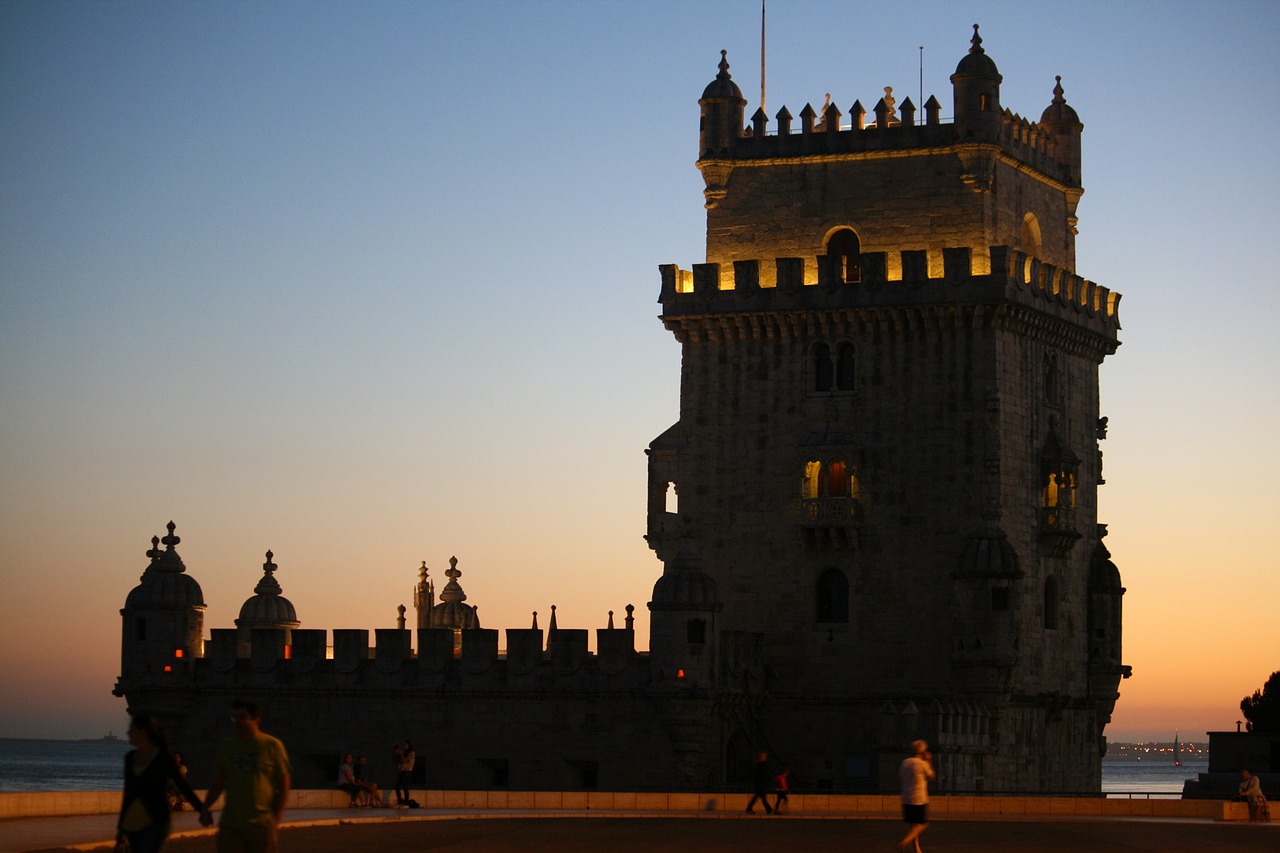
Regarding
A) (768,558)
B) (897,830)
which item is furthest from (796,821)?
(768,558)

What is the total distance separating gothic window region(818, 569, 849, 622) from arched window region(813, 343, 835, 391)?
5344mm

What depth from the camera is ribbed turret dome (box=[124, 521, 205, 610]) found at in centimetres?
6638

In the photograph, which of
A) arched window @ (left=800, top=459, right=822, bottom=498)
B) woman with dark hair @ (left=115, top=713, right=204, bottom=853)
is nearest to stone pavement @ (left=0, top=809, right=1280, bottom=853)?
woman with dark hair @ (left=115, top=713, right=204, bottom=853)

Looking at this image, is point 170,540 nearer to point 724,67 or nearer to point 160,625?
point 160,625

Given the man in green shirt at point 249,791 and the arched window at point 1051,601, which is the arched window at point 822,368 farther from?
the man in green shirt at point 249,791

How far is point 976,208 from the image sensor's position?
66.3 metres

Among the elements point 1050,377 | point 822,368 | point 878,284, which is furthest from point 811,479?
point 1050,377

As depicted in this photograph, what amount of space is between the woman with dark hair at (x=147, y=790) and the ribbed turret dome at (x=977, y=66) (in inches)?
1772

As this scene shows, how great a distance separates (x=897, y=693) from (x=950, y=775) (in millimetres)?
4156

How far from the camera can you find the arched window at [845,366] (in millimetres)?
66500

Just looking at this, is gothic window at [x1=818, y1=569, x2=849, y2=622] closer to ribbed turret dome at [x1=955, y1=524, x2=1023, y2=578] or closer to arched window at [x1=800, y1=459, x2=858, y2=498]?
arched window at [x1=800, y1=459, x2=858, y2=498]

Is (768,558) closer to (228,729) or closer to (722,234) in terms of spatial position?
(722,234)

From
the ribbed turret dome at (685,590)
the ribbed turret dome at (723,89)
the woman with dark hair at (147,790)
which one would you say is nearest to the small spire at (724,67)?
the ribbed turret dome at (723,89)

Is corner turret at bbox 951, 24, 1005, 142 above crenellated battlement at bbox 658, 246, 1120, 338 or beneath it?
above
